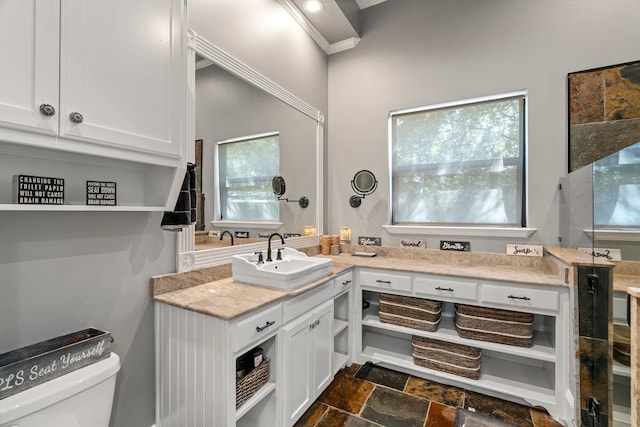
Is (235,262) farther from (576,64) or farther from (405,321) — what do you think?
(576,64)

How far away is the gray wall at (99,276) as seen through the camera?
1095 mm

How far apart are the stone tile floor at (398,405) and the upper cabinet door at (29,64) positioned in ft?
6.53

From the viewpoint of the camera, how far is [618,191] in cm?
153

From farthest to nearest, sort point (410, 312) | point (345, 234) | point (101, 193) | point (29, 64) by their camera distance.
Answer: point (345, 234) < point (410, 312) < point (101, 193) < point (29, 64)

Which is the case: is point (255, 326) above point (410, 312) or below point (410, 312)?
above

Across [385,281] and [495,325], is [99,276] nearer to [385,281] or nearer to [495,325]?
[385,281]

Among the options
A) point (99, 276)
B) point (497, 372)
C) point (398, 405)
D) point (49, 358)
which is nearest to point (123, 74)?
point (99, 276)

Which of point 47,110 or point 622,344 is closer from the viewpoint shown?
point 47,110

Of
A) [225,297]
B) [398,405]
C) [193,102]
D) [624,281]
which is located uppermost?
[193,102]

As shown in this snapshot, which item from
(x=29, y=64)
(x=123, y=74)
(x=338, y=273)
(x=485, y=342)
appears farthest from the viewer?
(x=338, y=273)

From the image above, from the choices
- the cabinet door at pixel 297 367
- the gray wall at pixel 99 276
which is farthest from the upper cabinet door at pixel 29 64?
the cabinet door at pixel 297 367

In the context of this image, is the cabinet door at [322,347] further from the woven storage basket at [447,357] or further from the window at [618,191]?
the window at [618,191]

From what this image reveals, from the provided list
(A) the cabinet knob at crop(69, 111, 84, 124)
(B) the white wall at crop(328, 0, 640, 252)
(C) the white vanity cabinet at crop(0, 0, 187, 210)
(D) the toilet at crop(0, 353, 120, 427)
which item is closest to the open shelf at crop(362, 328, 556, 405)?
(B) the white wall at crop(328, 0, 640, 252)

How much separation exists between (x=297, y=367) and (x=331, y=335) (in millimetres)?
435
